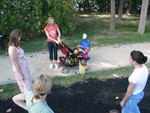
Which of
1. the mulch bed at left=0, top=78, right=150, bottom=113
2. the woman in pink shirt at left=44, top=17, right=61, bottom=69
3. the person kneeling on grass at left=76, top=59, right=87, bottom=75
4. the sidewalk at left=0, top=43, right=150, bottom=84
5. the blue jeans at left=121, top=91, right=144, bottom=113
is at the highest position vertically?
the woman in pink shirt at left=44, top=17, right=61, bottom=69

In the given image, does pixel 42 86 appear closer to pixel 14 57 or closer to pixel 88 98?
pixel 14 57

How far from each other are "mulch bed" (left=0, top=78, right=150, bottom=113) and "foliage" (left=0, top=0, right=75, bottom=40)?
426 cm

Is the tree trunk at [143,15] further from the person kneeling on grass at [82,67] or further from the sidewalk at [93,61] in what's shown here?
the person kneeling on grass at [82,67]

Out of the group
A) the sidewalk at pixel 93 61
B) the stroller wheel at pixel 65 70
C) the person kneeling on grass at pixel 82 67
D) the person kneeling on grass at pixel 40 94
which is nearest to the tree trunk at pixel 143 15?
the sidewalk at pixel 93 61

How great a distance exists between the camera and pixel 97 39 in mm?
9680

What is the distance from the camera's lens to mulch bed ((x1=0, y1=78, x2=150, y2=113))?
4969 millimetres

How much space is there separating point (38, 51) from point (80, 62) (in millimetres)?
2521

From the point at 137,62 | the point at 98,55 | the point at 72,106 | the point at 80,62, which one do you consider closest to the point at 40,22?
the point at 98,55

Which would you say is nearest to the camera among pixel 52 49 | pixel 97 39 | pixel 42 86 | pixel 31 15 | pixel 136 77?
pixel 42 86

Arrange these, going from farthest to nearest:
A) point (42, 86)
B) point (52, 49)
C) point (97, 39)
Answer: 1. point (97, 39)
2. point (52, 49)
3. point (42, 86)

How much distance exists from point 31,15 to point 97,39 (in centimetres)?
286

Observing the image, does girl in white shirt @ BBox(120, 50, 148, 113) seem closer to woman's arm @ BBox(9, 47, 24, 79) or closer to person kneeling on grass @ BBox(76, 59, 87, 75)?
woman's arm @ BBox(9, 47, 24, 79)

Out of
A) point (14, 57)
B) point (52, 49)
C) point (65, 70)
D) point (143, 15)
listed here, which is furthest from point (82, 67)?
point (143, 15)

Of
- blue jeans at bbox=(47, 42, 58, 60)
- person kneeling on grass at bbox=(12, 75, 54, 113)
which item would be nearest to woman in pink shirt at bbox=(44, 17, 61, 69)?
blue jeans at bbox=(47, 42, 58, 60)
